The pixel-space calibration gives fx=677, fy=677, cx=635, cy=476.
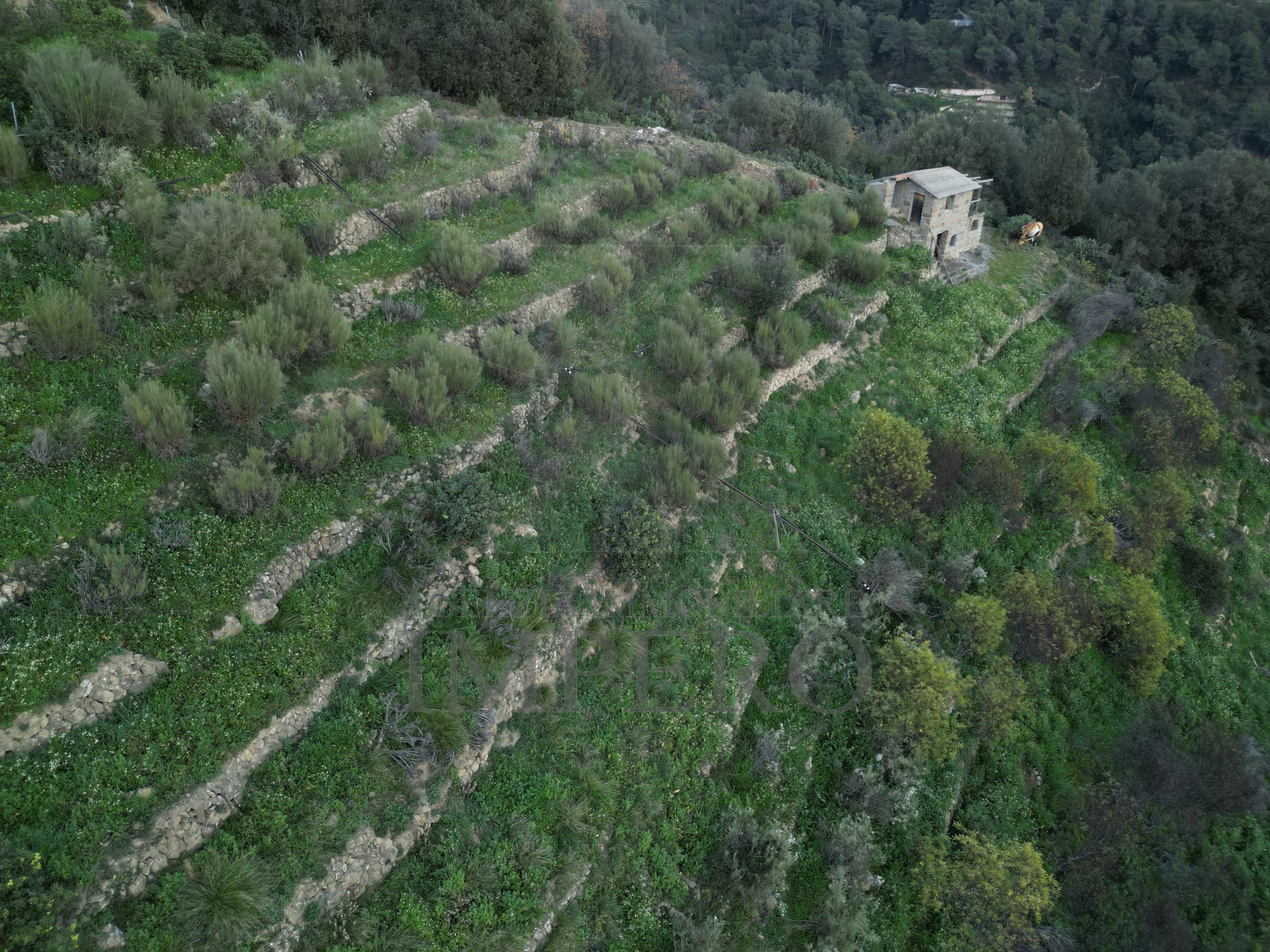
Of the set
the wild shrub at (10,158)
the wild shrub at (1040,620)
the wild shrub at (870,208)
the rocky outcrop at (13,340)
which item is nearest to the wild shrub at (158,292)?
the rocky outcrop at (13,340)

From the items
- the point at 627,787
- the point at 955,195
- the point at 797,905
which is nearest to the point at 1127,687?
the point at 797,905

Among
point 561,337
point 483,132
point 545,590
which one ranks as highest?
point 483,132

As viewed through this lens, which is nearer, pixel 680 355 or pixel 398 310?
pixel 398 310

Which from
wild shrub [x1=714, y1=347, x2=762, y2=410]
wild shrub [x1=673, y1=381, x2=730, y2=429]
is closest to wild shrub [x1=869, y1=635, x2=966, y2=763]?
wild shrub [x1=673, y1=381, x2=730, y2=429]

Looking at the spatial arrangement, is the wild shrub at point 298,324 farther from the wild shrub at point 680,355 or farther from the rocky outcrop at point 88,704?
the wild shrub at point 680,355

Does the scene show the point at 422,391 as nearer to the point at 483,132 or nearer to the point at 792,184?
the point at 483,132

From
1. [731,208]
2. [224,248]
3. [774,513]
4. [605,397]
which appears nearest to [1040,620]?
[774,513]
